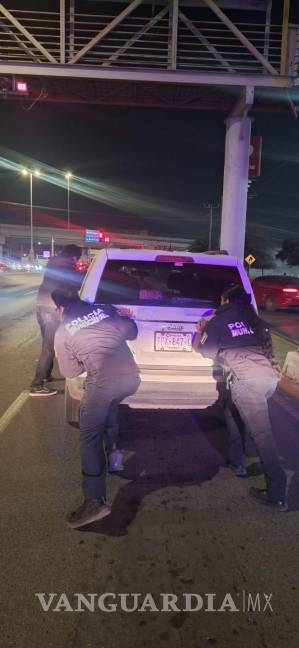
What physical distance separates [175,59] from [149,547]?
44.4ft

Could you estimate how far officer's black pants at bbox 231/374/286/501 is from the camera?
3.18m

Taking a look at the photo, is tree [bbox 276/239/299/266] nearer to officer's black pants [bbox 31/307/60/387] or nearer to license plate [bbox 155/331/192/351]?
officer's black pants [bbox 31/307/60/387]

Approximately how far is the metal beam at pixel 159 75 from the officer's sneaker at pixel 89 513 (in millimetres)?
13037

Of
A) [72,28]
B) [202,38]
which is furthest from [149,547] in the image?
[72,28]

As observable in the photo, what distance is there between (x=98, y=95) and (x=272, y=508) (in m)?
14.7

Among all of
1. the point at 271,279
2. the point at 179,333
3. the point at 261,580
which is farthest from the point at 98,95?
the point at 261,580

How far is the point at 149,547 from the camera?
2.78m

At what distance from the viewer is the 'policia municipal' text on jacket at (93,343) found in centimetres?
298

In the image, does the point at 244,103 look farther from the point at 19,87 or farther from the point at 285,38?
the point at 19,87

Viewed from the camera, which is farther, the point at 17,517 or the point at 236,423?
the point at 236,423

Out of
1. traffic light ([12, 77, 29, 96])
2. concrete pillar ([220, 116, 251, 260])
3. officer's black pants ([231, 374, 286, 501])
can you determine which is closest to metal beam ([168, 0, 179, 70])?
concrete pillar ([220, 116, 251, 260])

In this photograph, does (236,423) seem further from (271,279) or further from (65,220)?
(65,220)

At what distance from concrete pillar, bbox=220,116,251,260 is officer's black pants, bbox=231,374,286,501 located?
11.4 meters

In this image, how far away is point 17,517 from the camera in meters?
3.06
